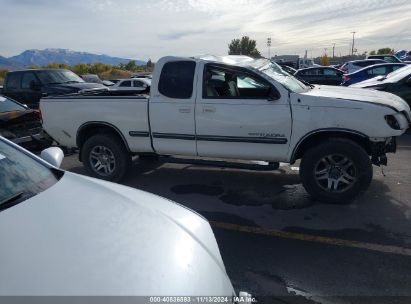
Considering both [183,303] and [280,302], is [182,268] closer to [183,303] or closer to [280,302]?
[183,303]

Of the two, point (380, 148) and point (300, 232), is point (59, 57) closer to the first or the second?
point (380, 148)

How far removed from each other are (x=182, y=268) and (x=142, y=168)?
534 cm

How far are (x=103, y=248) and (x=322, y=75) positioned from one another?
59.2 feet

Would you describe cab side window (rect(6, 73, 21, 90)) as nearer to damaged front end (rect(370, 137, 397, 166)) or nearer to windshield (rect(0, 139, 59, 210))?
windshield (rect(0, 139, 59, 210))

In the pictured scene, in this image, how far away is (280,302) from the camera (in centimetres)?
301

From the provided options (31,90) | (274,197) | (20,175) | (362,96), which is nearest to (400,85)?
(362,96)

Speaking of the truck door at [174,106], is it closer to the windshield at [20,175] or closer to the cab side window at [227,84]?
the cab side window at [227,84]

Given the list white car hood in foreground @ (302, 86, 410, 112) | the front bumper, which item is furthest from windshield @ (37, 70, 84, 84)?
white car hood in foreground @ (302, 86, 410, 112)

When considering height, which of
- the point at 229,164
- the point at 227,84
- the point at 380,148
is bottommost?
the point at 229,164

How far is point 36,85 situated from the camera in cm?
1180

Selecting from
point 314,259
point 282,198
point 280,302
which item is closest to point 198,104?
point 282,198

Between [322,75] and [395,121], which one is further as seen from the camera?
[322,75]

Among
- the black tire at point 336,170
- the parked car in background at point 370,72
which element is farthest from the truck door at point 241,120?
the parked car in background at point 370,72

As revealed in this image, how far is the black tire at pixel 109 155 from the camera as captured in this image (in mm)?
6027
